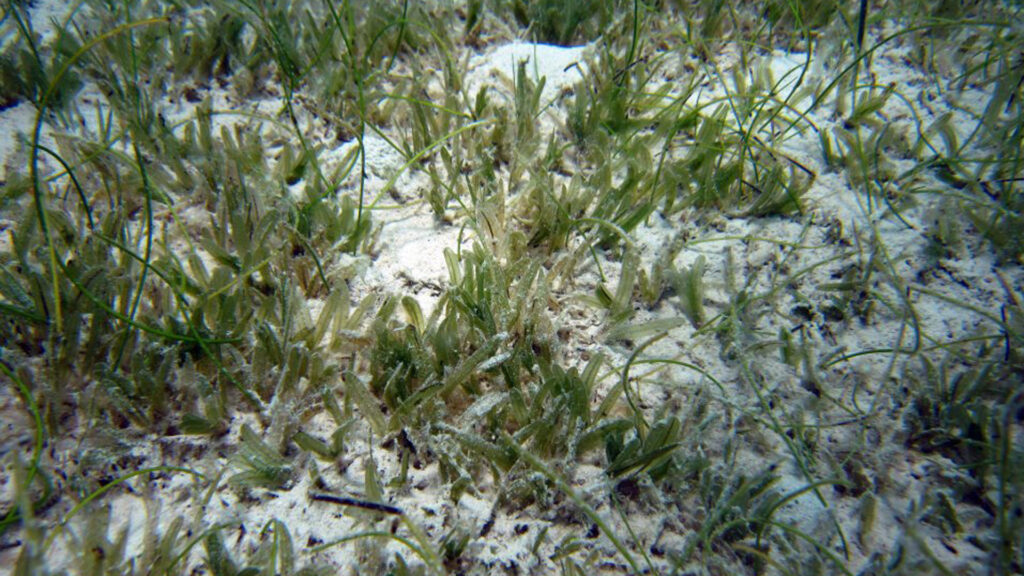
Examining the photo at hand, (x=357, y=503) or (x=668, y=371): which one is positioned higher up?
(x=668, y=371)

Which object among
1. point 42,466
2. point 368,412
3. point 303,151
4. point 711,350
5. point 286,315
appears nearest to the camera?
point 42,466

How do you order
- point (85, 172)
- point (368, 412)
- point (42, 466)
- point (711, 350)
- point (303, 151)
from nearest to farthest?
point (42, 466) → point (368, 412) → point (711, 350) → point (85, 172) → point (303, 151)

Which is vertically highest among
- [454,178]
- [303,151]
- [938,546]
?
[303,151]

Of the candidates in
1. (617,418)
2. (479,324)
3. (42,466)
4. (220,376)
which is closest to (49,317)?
(42,466)

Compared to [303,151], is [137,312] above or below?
below

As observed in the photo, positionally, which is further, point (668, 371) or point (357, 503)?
point (668, 371)

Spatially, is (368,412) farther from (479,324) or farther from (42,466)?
(42,466)

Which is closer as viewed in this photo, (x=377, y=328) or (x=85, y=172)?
(x=377, y=328)
